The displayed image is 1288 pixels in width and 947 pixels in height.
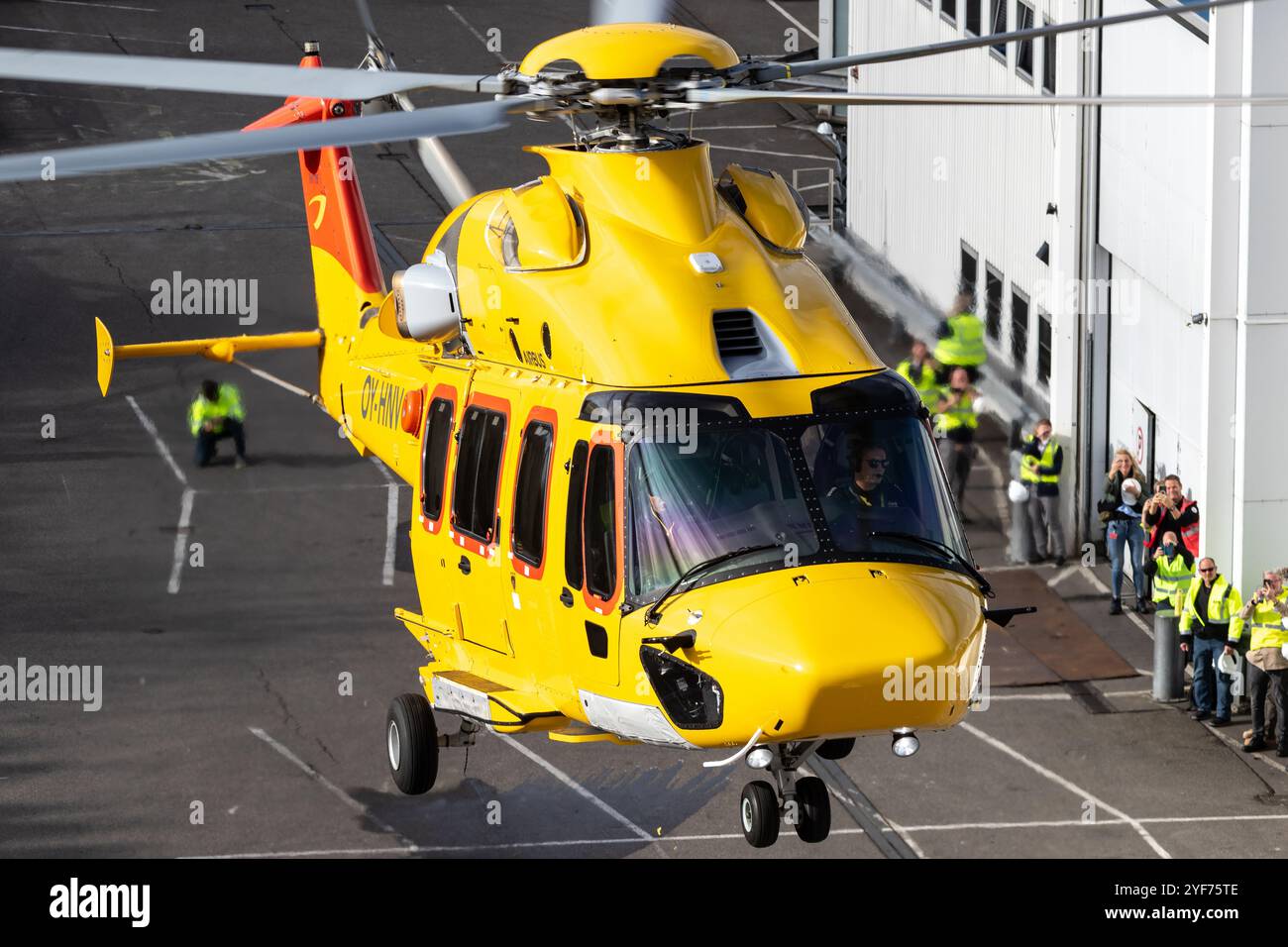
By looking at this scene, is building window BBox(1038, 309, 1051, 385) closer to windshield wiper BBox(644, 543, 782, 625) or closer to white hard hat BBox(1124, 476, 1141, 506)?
white hard hat BBox(1124, 476, 1141, 506)

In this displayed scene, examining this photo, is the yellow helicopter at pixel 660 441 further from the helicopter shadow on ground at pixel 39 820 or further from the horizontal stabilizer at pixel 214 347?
the helicopter shadow on ground at pixel 39 820

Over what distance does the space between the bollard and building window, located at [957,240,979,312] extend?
8.98 m

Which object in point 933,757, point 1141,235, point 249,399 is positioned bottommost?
point 933,757

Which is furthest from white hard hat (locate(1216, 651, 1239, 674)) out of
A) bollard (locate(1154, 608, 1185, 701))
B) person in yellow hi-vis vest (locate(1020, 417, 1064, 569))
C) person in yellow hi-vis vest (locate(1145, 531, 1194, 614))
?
person in yellow hi-vis vest (locate(1020, 417, 1064, 569))

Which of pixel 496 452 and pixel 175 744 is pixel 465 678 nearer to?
pixel 496 452

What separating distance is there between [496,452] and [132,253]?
2614 cm

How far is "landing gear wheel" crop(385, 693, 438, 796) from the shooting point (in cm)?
1652

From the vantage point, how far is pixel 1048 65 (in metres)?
30.6

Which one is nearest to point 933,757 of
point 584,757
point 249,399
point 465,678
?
point 584,757

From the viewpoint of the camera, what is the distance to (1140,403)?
28.2 metres

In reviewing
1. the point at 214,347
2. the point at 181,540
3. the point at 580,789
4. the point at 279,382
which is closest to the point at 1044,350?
the point at 580,789

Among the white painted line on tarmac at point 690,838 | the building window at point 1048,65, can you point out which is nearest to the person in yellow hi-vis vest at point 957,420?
the building window at point 1048,65

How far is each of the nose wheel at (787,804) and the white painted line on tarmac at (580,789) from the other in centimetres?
924

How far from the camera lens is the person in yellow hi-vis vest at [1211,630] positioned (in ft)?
81.1
